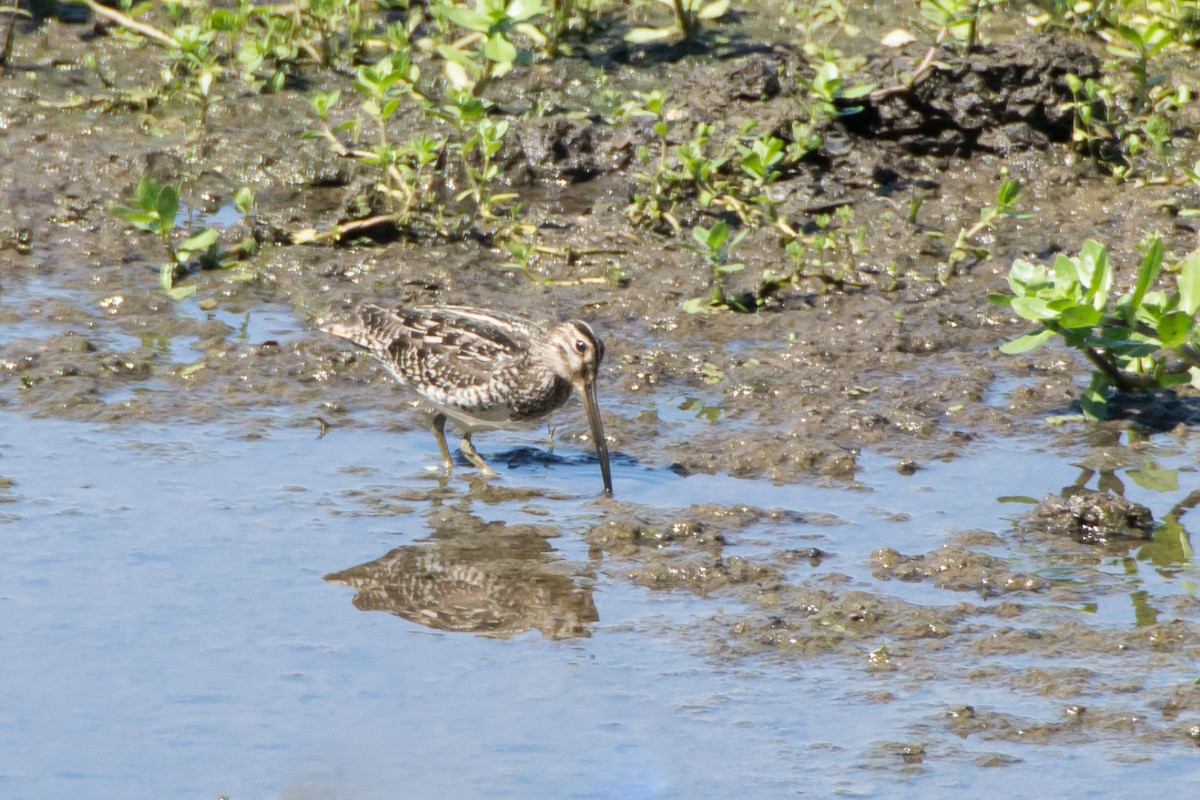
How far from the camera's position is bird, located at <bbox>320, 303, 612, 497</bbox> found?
23.4ft

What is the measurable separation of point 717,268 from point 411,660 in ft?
11.2

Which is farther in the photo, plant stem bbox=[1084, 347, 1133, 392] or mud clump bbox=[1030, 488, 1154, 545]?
plant stem bbox=[1084, 347, 1133, 392]

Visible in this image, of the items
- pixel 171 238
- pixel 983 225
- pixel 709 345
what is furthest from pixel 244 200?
pixel 983 225

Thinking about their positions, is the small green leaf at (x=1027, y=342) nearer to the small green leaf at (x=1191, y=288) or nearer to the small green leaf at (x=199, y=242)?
the small green leaf at (x=1191, y=288)

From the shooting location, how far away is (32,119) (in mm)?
10234

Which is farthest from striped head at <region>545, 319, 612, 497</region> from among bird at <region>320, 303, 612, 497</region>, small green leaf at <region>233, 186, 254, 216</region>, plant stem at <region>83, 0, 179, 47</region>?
plant stem at <region>83, 0, 179, 47</region>

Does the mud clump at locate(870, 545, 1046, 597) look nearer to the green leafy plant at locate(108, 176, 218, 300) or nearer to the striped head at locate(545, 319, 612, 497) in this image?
the striped head at locate(545, 319, 612, 497)

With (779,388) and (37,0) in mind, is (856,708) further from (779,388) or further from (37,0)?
(37,0)

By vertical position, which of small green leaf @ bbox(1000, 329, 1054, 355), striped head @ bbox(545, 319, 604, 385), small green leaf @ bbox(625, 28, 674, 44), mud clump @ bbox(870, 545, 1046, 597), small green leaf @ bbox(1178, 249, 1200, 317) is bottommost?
mud clump @ bbox(870, 545, 1046, 597)

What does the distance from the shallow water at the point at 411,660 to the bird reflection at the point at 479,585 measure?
0.16 ft

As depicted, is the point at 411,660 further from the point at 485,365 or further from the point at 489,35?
the point at 489,35

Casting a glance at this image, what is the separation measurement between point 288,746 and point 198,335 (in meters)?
3.80

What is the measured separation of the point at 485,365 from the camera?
721cm

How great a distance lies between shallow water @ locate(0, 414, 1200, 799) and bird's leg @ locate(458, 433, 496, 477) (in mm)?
189
